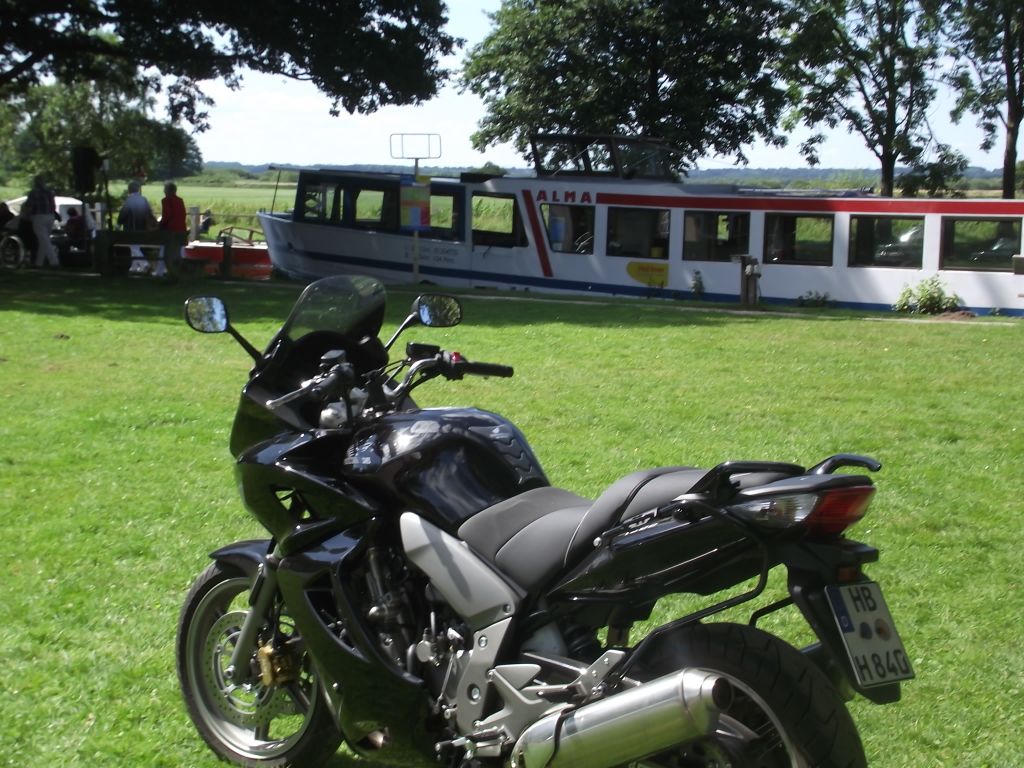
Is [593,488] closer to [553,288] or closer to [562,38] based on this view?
[553,288]

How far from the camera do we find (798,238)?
890 inches

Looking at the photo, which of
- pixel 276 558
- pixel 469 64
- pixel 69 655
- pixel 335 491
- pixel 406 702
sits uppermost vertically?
pixel 469 64

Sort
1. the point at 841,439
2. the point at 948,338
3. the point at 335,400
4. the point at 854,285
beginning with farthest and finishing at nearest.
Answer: the point at 854,285
the point at 948,338
the point at 841,439
the point at 335,400

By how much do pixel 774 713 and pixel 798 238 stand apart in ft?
67.9

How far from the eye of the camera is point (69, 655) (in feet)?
16.0

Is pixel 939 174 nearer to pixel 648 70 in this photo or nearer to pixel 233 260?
pixel 648 70

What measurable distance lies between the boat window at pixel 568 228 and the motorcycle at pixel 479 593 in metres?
20.0

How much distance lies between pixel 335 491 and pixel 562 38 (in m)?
32.6

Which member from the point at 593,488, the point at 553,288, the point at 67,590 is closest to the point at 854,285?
the point at 553,288

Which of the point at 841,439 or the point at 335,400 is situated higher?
the point at 335,400

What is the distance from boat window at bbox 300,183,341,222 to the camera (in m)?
26.6

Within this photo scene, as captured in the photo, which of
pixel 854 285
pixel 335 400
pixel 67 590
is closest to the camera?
pixel 335 400

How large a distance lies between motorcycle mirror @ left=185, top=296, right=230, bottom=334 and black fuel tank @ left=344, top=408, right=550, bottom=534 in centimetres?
72

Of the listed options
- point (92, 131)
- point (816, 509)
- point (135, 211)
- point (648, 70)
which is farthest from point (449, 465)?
point (92, 131)
